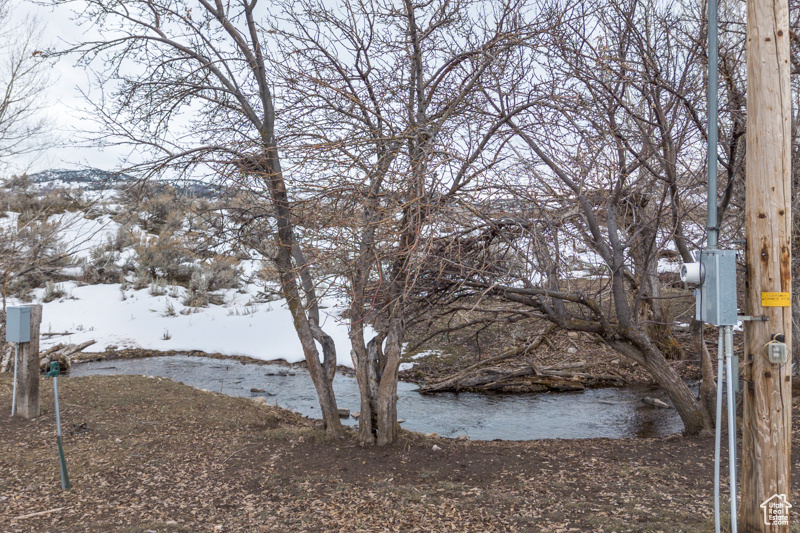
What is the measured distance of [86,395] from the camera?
8.26m

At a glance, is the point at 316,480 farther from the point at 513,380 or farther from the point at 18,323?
the point at 513,380

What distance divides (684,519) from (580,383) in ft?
22.9

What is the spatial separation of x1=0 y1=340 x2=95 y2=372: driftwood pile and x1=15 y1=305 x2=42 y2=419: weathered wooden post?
4.24 meters

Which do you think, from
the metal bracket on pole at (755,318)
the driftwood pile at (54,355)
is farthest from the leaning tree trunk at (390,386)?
the driftwood pile at (54,355)

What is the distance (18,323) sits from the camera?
274 inches

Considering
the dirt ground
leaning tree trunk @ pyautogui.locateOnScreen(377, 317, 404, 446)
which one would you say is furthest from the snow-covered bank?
leaning tree trunk @ pyautogui.locateOnScreen(377, 317, 404, 446)

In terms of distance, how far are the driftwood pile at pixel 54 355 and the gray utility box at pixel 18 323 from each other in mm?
4605

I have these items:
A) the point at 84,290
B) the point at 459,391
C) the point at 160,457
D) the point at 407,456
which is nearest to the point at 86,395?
the point at 160,457

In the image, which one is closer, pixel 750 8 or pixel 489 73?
pixel 750 8

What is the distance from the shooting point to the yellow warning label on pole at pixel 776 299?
352 centimetres

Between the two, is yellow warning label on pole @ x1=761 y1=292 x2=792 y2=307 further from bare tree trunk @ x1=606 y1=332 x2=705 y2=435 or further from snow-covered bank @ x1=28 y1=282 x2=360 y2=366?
snow-covered bank @ x1=28 y1=282 x2=360 y2=366

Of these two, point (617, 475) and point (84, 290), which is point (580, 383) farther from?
point (84, 290)

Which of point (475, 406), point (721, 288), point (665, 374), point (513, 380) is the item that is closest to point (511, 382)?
point (513, 380)

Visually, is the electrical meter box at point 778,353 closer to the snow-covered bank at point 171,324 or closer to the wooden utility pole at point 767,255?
the wooden utility pole at point 767,255
